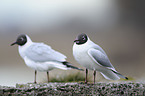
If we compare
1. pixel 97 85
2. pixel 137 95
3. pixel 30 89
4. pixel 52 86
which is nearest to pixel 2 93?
pixel 30 89

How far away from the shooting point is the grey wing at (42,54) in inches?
134

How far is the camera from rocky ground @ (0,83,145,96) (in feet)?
9.45

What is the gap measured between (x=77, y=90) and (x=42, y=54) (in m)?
0.78

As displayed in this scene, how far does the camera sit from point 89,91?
295cm

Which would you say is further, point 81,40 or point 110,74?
point 110,74

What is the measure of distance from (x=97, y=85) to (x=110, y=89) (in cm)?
15

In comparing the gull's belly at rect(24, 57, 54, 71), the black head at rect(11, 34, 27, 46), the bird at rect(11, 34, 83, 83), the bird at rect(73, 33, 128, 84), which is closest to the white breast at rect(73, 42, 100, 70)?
the bird at rect(73, 33, 128, 84)

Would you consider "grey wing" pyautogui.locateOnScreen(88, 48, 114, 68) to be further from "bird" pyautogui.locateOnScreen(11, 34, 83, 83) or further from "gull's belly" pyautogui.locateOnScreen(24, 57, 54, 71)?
"gull's belly" pyautogui.locateOnScreen(24, 57, 54, 71)

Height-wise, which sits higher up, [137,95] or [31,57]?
[31,57]

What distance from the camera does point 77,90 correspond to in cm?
295

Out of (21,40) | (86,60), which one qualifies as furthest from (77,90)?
(21,40)

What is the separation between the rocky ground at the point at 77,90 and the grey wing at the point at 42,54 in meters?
0.51

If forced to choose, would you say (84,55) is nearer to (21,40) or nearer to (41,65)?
(41,65)

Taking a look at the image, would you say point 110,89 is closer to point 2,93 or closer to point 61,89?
point 61,89
